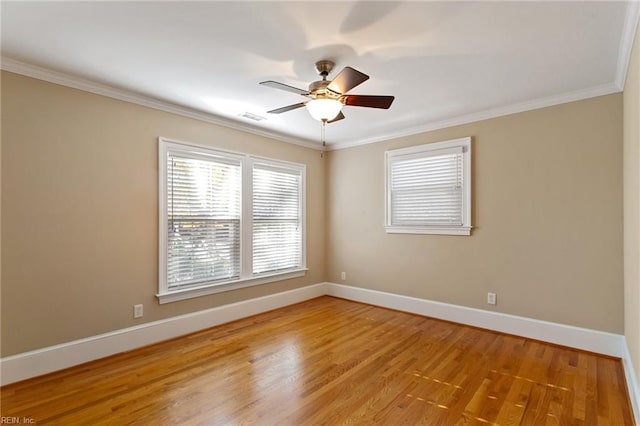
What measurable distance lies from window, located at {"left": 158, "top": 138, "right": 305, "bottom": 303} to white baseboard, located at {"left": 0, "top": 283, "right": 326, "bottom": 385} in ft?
0.91

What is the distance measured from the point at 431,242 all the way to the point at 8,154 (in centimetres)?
457

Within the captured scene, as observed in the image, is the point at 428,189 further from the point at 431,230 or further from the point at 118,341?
the point at 118,341

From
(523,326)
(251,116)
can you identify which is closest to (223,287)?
(251,116)

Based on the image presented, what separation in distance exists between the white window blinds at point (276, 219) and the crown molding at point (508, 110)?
149 cm

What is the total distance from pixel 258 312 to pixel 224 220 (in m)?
1.43

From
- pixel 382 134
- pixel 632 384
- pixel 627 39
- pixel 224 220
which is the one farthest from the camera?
pixel 382 134

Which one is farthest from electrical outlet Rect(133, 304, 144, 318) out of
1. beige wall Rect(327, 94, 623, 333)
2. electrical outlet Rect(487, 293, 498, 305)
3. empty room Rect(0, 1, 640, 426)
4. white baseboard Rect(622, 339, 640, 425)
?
white baseboard Rect(622, 339, 640, 425)

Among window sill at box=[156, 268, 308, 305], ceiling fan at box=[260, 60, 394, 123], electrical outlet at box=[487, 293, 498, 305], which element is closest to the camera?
ceiling fan at box=[260, 60, 394, 123]

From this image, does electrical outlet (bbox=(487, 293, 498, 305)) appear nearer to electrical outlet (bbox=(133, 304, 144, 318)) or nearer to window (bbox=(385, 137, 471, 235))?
window (bbox=(385, 137, 471, 235))

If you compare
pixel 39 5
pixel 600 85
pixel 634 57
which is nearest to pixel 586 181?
pixel 600 85

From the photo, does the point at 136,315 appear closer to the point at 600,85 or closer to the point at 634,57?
the point at 634,57

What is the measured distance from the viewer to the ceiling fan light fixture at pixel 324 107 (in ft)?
8.10

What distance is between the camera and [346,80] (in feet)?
7.44

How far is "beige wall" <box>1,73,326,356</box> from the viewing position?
2.62m
